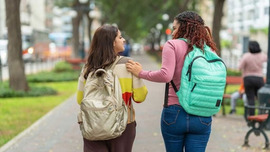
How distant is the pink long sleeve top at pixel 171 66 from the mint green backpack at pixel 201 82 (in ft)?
0.23

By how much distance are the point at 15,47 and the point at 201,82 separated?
1154 cm

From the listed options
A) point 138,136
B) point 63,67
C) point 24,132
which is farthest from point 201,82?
point 63,67

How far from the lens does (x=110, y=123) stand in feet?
11.4

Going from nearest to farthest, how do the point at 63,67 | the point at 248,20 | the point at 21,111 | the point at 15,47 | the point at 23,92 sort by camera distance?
the point at 21,111
the point at 15,47
the point at 23,92
the point at 63,67
the point at 248,20

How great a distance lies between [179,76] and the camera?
12.5 feet

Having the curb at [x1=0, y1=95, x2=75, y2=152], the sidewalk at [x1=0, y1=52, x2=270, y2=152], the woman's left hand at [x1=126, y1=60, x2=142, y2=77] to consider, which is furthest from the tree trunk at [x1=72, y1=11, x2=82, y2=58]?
the woman's left hand at [x1=126, y1=60, x2=142, y2=77]

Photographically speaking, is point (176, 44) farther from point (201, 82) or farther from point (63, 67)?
point (63, 67)

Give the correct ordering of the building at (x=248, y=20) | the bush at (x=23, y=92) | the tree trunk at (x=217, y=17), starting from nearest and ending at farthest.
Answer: the bush at (x=23, y=92) → the tree trunk at (x=217, y=17) → the building at (x=248, y=20)

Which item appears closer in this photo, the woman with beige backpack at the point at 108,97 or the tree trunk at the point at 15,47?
the woman with beige backpack at the point at 108,97

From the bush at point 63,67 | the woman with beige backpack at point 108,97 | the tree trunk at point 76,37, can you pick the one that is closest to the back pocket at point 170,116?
the woman with beige backpack at point 108,97

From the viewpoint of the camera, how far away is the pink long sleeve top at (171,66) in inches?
146

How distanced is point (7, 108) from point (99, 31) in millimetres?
8604

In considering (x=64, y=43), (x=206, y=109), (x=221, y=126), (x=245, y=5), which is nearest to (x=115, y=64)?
(x=206, y=109)

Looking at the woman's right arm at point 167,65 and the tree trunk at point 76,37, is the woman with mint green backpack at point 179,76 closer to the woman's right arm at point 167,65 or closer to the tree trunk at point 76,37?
the woman's right arm at point 167,65
